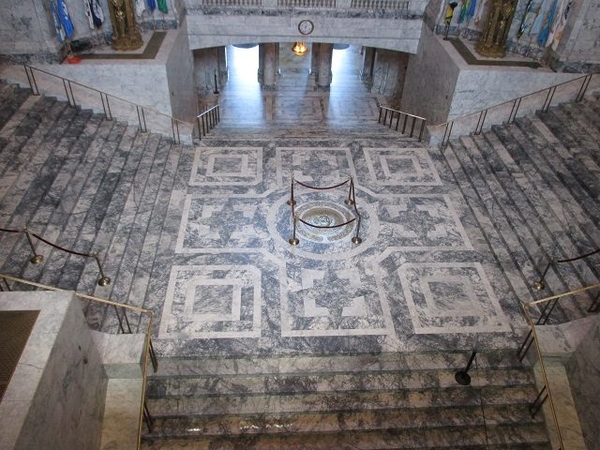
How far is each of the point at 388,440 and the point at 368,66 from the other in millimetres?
15419

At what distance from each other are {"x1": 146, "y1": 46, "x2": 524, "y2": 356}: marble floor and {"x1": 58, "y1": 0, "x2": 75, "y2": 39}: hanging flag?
3.95m

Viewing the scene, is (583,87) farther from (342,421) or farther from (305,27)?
(342,421)

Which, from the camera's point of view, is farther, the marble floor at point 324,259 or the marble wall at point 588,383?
the marble floor at point 324,259

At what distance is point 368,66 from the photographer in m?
18.6

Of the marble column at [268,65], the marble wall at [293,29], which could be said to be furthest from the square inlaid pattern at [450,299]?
the marble column at [268,65]

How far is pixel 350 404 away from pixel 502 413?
219 cm

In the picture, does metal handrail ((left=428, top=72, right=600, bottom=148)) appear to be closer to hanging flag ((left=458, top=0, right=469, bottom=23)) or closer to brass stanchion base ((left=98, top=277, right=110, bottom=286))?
hanging flag ((left=458, top=0, right=469, bottom=23))

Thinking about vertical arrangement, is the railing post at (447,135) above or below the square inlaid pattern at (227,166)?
above

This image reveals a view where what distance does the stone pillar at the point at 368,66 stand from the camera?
18.2m

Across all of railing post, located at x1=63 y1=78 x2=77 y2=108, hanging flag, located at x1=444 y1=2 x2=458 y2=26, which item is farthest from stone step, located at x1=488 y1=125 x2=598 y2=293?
railing post, located at x1=63 y1=78 x2=77 y2=108

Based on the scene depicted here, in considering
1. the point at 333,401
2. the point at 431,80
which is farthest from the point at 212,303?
the point at 431,80

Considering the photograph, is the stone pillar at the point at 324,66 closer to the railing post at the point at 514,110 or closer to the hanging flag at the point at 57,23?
the railing post at the point at 514,110

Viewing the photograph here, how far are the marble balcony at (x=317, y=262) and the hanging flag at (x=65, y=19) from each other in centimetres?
194

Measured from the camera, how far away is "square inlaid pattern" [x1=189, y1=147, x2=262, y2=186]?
1031cm
